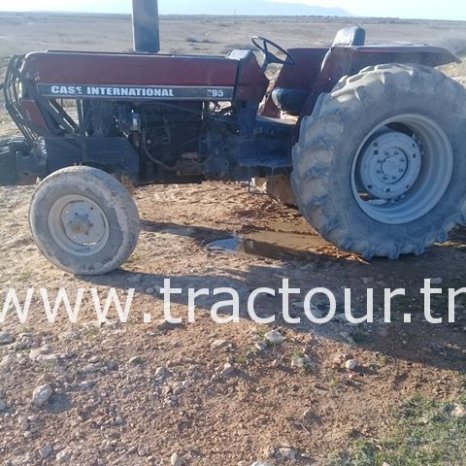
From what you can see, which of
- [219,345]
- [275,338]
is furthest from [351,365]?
[219,345]

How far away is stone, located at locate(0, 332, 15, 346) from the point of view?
4.23 meters

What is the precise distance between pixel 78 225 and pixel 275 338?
180 cm

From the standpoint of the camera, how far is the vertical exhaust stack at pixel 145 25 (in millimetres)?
6012

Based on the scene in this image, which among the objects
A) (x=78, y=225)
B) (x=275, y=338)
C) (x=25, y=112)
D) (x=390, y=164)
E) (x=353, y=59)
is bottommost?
(x=275, y=338)

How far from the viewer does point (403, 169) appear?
557 cm

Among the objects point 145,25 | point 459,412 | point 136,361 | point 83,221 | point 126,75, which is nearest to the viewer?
point 459,412

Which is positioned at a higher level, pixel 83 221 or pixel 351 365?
pixel 83 221

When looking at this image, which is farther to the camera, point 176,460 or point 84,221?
point 84,221

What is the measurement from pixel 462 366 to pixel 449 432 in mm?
684

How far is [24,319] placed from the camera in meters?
4.53

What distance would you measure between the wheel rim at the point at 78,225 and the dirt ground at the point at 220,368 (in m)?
0.25

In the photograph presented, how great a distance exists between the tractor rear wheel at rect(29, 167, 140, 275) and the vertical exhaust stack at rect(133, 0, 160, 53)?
68.9 inches

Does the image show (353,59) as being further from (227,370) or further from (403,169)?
(227,370)

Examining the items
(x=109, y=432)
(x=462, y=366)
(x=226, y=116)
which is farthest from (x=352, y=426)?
(x=226, y=116)
